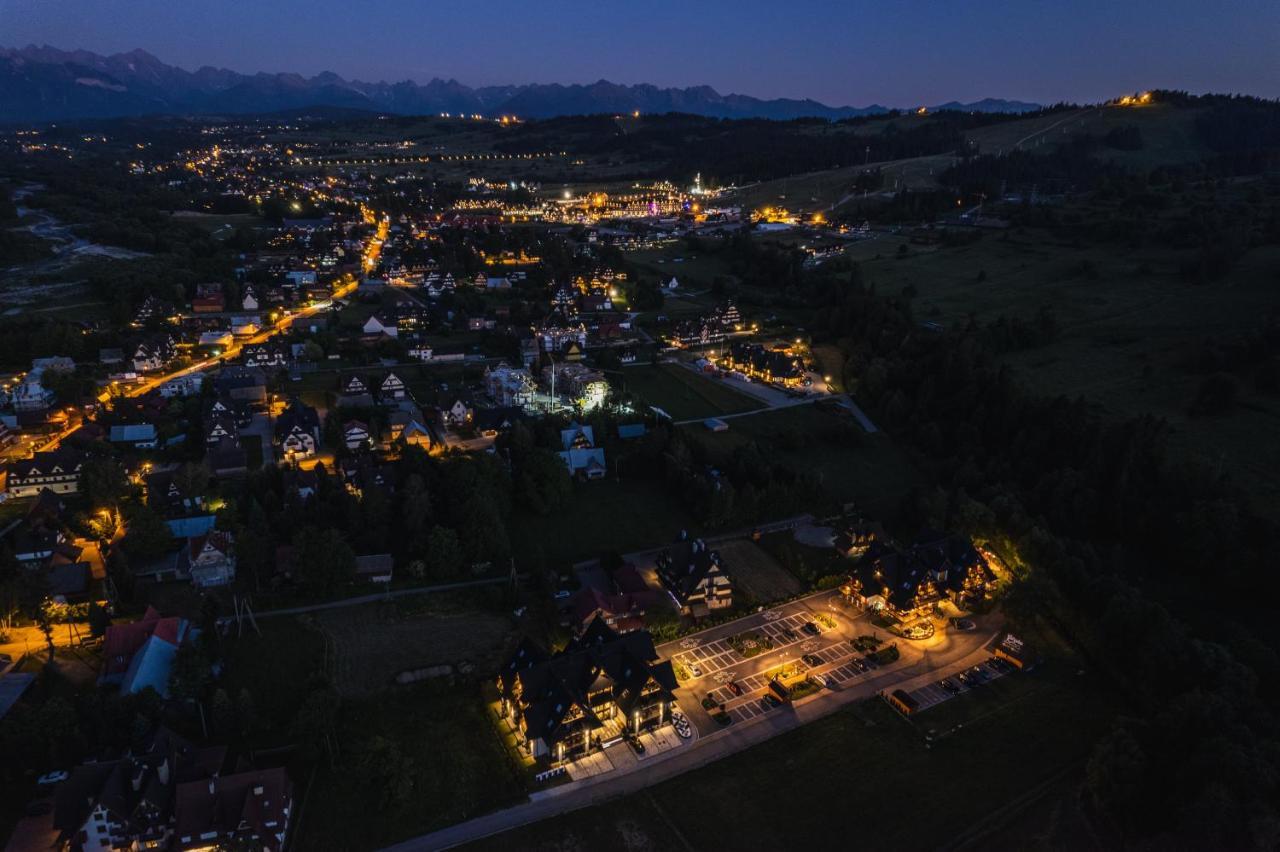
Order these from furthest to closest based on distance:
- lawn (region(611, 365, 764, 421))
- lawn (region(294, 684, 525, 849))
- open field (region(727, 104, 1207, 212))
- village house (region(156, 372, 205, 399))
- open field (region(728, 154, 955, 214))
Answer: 1. open field (region(728, 154, 955, 214))
2. open field (region(727, 104, 1207, 212))
3. lawn (region(611, 365, 764, 421))
4. village house (region(156, 372, 205, 399))
5. lawn (region(294, 684, 525, 849))

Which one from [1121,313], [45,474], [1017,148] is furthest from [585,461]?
[1017,148]

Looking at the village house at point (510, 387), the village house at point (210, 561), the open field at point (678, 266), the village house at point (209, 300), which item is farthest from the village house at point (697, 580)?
the village house at point (209, 300)

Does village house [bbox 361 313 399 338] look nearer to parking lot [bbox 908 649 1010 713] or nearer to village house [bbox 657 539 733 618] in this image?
village house [bbox 657 539 733 618]

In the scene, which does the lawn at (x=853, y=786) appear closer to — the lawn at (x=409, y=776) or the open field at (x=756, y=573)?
the lawn at (x=409, y=776)

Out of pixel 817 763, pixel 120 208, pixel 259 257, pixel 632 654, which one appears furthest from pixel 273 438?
pixel 120 208

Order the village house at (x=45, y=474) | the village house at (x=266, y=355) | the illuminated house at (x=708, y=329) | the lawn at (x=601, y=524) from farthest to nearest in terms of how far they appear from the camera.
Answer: the illuminated house at (x=708, y=329) < the village house at (x=266, y=355) < the village house at (x=45, y=474) < the lawn at (x=601, y=524)

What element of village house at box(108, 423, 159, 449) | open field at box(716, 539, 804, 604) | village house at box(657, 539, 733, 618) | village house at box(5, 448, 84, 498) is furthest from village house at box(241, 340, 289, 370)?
open field at box(716, 539, 804, 604)
